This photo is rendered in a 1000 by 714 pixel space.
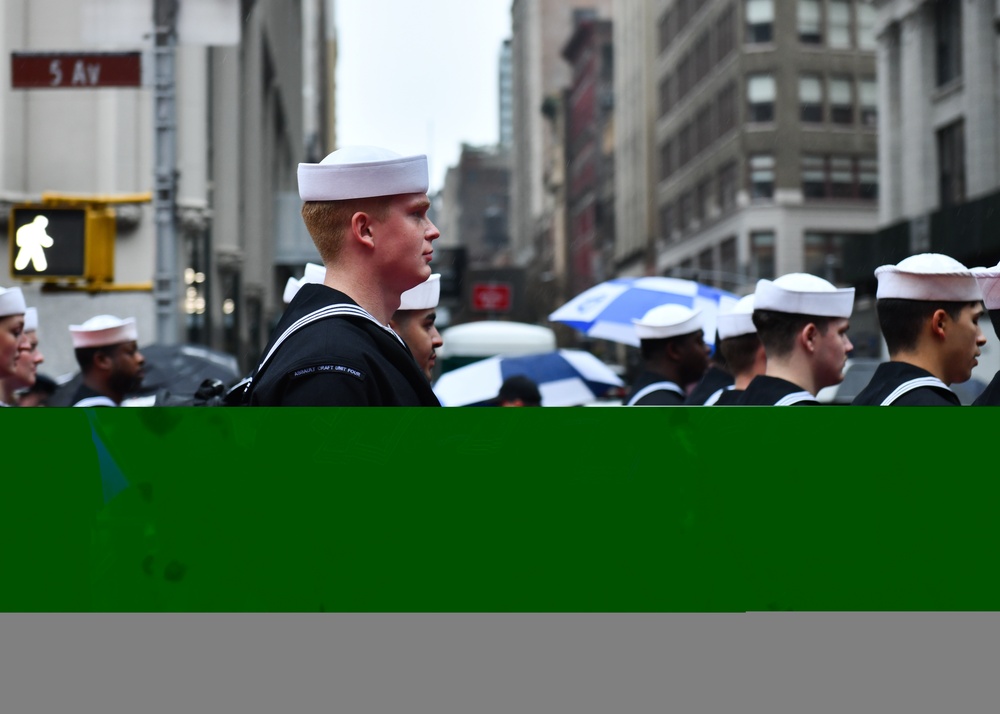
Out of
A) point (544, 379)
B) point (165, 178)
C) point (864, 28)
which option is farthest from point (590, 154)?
point (165, 178)

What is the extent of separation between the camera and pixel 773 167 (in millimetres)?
70500

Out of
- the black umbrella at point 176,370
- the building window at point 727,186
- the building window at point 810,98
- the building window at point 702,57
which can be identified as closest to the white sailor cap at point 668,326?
the black umbrella at point 176,370

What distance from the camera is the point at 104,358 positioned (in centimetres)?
684

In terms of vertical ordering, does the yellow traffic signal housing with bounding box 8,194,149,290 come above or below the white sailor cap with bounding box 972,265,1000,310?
above

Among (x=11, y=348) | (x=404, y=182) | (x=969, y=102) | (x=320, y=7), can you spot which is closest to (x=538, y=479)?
(x=404, y=182)

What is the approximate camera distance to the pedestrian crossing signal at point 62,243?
10461 mm

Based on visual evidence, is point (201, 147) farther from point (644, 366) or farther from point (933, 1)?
point (933, 1)

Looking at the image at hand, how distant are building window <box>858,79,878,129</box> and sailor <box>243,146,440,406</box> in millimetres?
72084

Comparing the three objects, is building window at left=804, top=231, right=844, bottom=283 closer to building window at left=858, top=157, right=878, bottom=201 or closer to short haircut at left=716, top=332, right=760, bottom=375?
building window at left=858, top=157, right=878, bottom=201

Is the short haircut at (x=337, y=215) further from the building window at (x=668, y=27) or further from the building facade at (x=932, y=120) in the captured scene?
the building window at (x=668, y=27)

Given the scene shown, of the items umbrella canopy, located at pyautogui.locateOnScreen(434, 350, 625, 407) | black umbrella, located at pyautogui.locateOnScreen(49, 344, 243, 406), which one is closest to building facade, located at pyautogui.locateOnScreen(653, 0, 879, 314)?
umbrella canopy, located at pyautogui.locateOnScreen(434, 350, 625, 407)

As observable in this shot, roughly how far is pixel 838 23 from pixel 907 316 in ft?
238

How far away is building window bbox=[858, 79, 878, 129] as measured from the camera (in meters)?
71.9

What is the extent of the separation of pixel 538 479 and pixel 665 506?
204 mm
